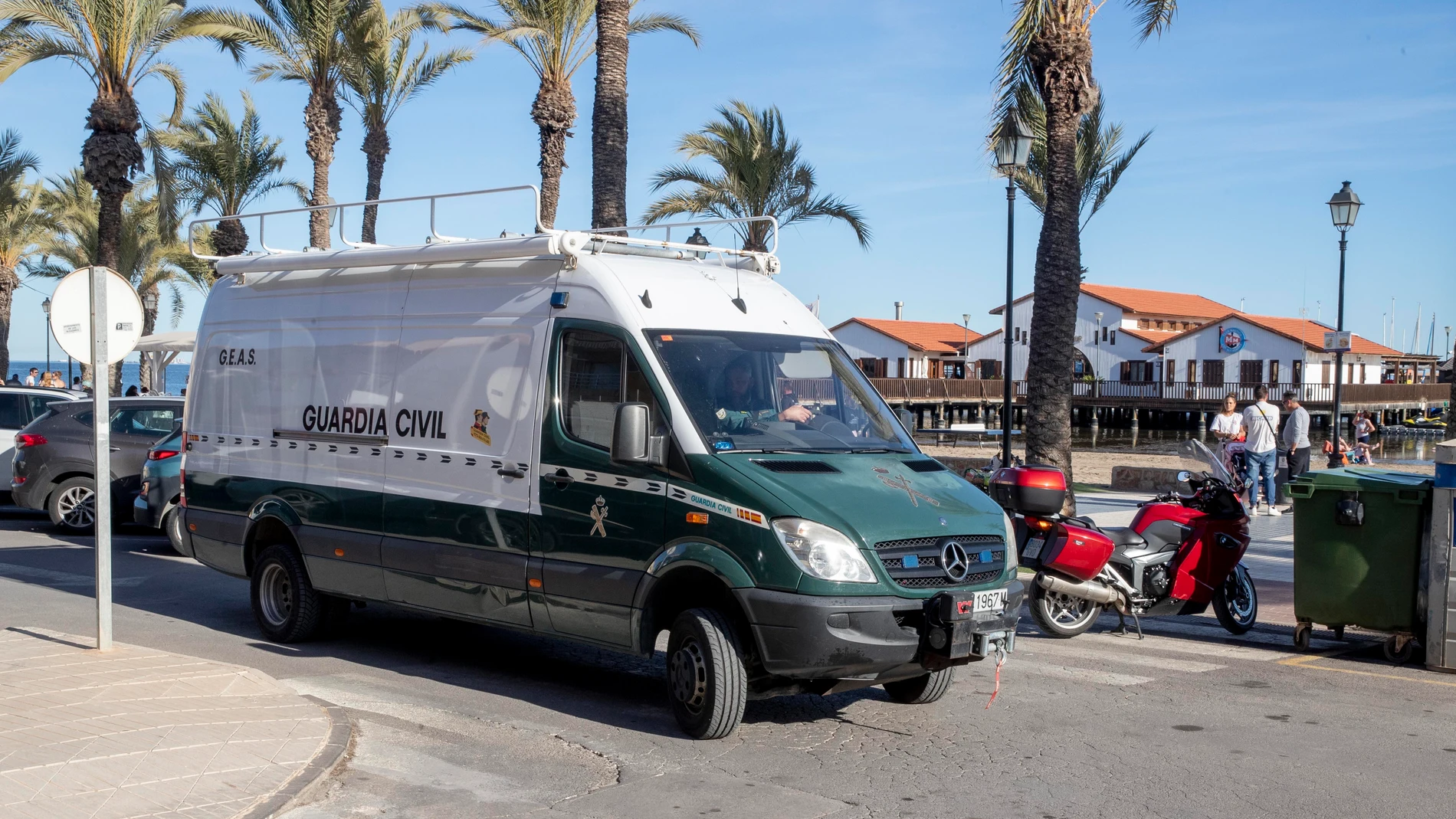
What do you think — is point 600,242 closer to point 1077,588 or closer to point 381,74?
point 1077,588

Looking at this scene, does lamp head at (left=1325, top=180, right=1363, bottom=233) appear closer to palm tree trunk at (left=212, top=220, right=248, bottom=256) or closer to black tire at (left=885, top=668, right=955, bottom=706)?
black tire at (left=885, top=668, right=955, bottom=706)

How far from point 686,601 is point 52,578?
828cm

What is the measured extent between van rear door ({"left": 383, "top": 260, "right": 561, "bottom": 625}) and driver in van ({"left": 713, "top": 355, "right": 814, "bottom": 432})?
1196 mm

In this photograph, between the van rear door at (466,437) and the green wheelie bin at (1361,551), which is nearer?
the van rear door at (466,437)

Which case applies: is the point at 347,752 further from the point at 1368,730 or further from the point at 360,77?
the point at 360,77

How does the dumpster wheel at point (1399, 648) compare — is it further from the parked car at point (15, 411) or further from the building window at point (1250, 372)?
the building window at point (1250, 372)

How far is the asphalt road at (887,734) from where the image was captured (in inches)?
224

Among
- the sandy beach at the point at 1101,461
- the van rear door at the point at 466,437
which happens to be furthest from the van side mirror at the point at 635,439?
the sandy beach at the point at 1101,461

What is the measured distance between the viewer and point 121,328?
851 cm

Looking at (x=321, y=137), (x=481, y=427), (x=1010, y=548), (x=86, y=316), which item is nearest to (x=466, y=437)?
(x=481, y=427)

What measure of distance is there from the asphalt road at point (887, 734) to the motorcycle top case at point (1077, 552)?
0.58 m

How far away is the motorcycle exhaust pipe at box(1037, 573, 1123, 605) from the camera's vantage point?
9.59 m

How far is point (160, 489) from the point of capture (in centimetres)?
1433

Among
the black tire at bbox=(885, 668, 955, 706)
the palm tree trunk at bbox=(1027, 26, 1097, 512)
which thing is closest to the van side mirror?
the black tire at bbox=(885, 668, 955, 706)
